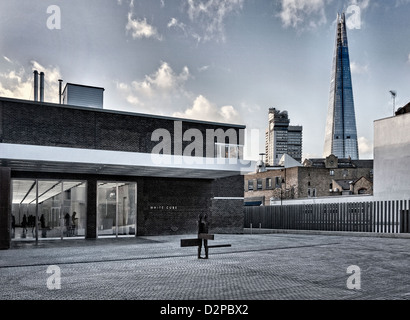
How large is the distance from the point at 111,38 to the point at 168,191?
949cm

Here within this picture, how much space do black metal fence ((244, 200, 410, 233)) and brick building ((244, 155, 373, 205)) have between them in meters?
29.5

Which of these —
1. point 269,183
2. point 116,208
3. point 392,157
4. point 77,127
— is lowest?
point 116,208

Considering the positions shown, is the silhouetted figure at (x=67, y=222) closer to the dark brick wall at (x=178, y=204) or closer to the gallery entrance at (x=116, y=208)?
the dark brick wall at (x=178, y=204)

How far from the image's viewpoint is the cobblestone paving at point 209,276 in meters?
7.23

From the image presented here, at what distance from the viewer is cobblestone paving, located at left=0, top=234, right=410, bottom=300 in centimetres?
723

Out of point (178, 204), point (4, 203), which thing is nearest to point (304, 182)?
point (178, 204)

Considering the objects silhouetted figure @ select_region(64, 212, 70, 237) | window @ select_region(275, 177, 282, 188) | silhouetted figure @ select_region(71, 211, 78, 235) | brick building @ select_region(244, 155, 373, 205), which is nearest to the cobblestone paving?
silhouetted figure @ select_region(64, 212, 70, 237)

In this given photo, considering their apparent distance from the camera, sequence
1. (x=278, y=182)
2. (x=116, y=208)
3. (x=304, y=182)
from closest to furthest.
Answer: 1. (x=116, y=208)
2. (x=304, y=182)
3. (x=278, y=182)

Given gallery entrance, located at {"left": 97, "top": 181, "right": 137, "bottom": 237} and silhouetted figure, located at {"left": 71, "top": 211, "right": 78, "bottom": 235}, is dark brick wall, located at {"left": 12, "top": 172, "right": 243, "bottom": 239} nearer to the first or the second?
gallery entrance, located at {"left": 97, "top": 181, "right": 137, "bottom": 237}

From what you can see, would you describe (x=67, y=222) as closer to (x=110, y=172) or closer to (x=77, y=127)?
(x=110, y=172)

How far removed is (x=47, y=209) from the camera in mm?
20828

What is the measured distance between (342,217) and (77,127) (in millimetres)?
16525

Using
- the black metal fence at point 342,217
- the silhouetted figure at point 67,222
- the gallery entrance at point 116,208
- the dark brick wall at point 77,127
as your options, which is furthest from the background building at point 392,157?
the silhouetted figure at point 67,222
